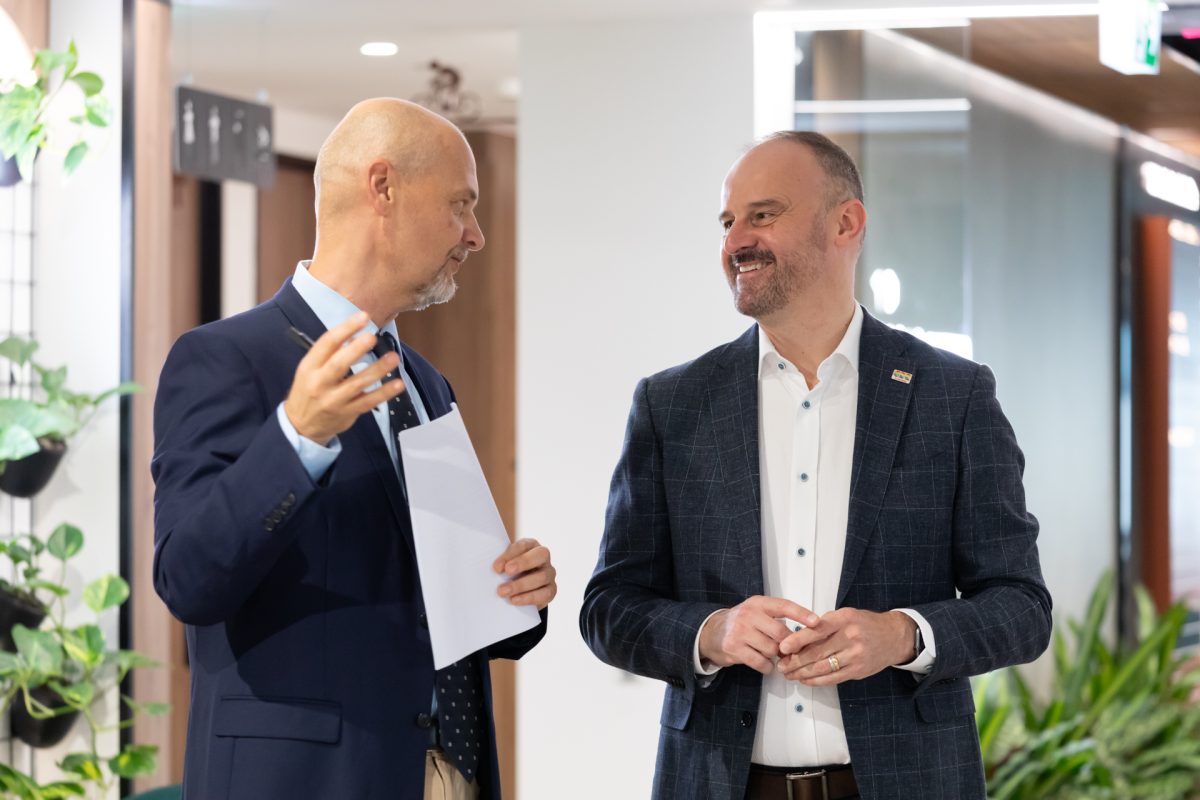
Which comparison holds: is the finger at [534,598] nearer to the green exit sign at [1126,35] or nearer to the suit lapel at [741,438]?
the suit lapel at [741,438]

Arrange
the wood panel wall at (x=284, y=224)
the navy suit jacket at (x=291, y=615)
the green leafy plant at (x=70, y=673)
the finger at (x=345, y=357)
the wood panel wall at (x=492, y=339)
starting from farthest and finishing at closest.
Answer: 1. the wood panel wall at (x=492, y=339)
2. the wood panel wall at (x=284, y=224)
3. the green leafy plant at (x=70, y=673)
4. the navy suit jacket at (x=291, y=615)
5. the finger at (x=345, y=357)

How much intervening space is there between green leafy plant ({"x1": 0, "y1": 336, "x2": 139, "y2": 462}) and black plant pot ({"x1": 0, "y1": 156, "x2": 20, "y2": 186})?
448mm

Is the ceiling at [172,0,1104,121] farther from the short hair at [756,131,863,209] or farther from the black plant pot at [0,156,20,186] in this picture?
the short hair at [756,131,863,209]

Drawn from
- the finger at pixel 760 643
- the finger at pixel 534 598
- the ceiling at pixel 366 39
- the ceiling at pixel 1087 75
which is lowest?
the finger at pixel 760 643

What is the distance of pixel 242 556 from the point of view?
1.55 meters

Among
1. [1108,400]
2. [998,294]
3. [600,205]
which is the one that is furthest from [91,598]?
[1108,400]

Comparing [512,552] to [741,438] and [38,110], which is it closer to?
[741,438]

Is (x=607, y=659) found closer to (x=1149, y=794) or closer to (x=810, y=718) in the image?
(x=810, y=718)

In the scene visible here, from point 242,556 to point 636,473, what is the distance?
75 cm

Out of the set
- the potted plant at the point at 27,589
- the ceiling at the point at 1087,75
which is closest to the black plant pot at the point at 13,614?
the potted plant at the point at 27,589

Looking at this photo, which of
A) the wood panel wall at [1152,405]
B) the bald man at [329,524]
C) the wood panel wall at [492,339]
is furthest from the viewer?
the wood panel wall at [1152,405]

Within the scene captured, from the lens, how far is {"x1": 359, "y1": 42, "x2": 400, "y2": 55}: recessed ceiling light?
5.04m

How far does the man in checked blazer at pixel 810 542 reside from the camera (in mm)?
1951

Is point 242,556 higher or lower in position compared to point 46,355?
lower
